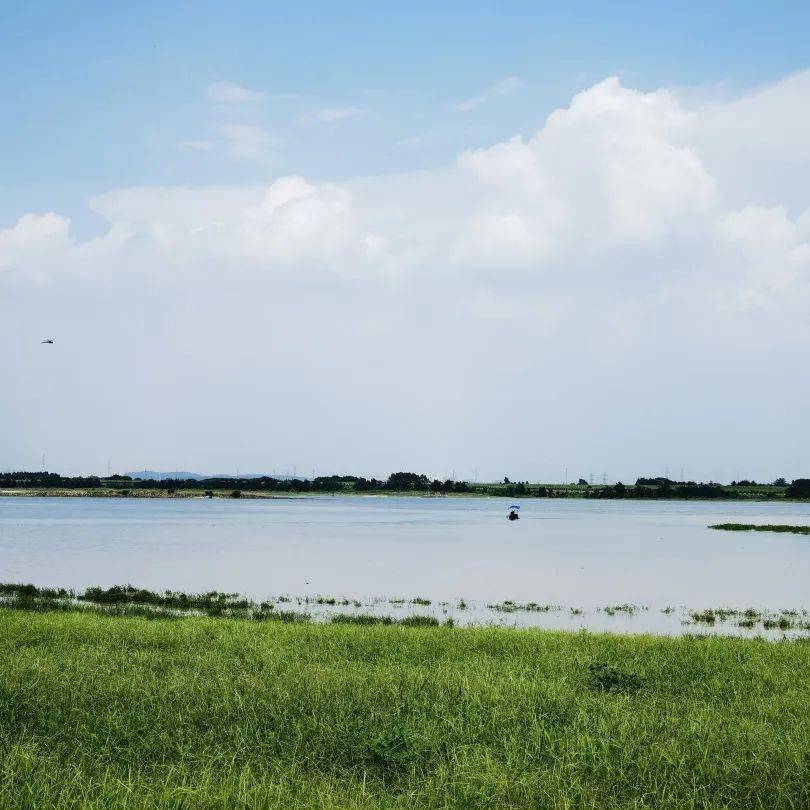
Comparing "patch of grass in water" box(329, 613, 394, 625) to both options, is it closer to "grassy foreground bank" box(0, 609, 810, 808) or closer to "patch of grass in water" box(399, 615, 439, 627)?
"patch of grass in water" box(399, 615, 439, 627)

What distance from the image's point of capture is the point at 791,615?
32.0 m

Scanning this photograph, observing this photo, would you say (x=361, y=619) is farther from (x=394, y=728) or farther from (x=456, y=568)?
(x=456, y=568)

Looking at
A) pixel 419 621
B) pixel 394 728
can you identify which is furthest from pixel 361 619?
pixel 394 728

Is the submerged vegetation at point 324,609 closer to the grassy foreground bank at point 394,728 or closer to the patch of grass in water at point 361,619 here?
the patch of grass in water at point 361,619

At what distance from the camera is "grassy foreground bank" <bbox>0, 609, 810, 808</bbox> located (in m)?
8.71

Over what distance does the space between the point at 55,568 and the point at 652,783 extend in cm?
4224

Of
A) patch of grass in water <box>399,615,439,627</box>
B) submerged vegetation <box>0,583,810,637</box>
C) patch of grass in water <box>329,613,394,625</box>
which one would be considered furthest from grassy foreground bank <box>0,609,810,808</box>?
submerged vegetation <box>0,583,810,637</box>

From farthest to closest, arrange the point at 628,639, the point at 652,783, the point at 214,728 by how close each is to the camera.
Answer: the point at 628,639
the point at 214,728
the point at 652,783

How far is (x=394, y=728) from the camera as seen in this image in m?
10.7

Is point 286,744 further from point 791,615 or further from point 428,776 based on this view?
point 791,615

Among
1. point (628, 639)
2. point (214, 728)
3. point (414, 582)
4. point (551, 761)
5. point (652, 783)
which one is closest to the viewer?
point (652, 783)

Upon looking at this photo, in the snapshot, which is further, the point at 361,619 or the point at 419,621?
the point at 361,619

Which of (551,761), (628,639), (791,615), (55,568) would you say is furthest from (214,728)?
(55,568)

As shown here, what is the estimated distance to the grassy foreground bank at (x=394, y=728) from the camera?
871cm
